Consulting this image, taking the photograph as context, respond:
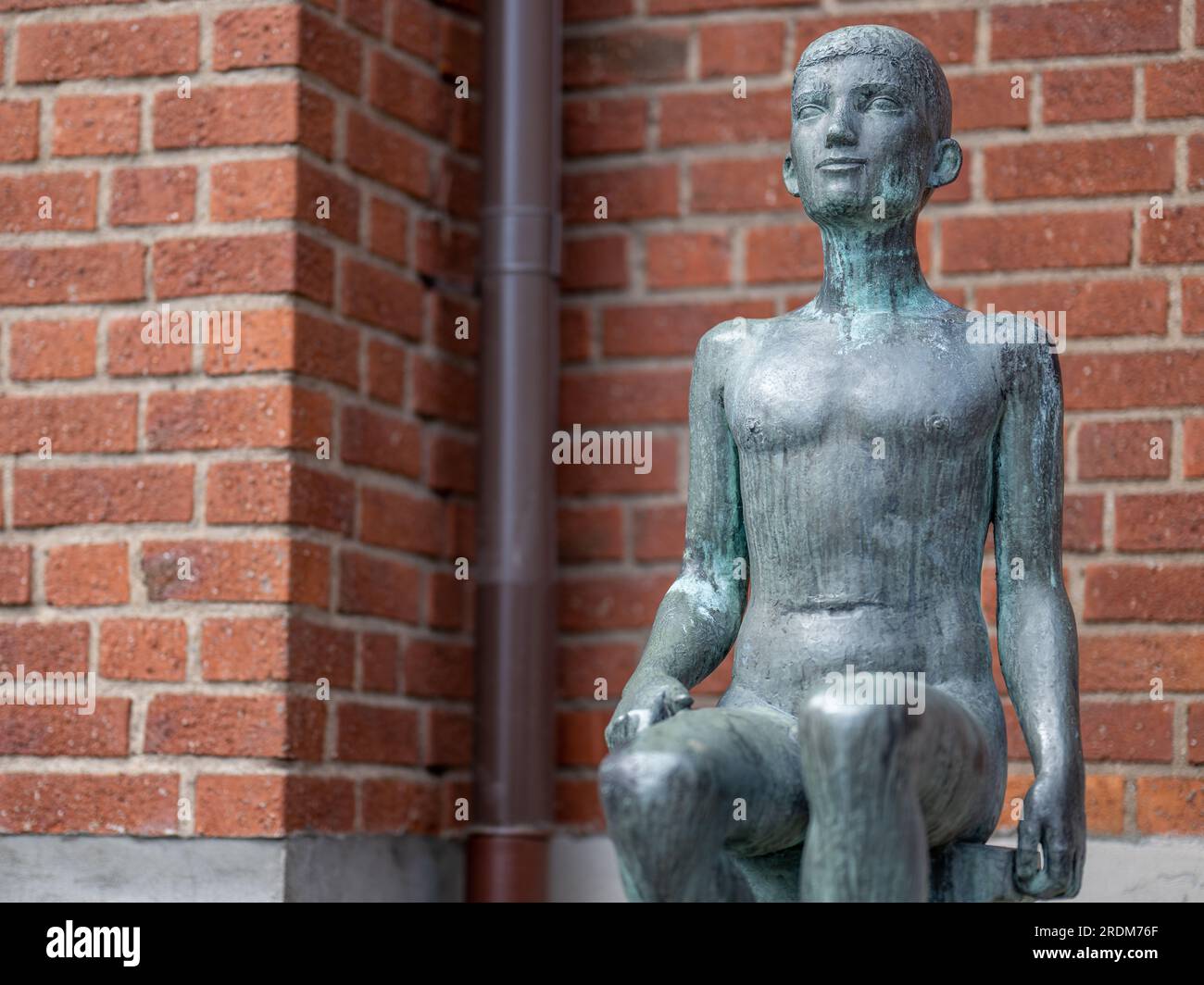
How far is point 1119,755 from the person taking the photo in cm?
374

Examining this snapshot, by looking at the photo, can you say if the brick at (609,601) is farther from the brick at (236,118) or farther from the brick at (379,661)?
the brick at (236,118)

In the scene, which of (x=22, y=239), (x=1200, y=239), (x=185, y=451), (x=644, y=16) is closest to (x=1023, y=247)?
(x=1200, y=239)

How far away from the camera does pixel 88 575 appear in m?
3.57

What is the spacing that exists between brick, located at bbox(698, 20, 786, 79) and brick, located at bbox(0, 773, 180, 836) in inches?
68.9

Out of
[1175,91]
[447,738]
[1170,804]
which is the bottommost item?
[1170,804]

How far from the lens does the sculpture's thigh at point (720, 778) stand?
2.14 m

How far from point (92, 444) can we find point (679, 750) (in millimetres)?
1771

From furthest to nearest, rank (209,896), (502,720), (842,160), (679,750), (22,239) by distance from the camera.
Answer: (502,720), (22,239), (209,896), (842,160), (679,750)

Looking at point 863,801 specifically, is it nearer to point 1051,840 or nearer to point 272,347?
point 1051,840

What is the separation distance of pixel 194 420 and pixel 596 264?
98cm

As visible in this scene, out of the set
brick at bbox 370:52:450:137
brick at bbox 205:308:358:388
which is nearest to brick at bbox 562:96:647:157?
brick at bbox 370:52:450:137

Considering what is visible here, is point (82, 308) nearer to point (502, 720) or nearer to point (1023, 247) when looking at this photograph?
point (502, 720)

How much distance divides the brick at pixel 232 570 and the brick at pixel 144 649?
0.05 m

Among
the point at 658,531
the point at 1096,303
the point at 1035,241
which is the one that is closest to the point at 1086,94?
the point at 1035,241
